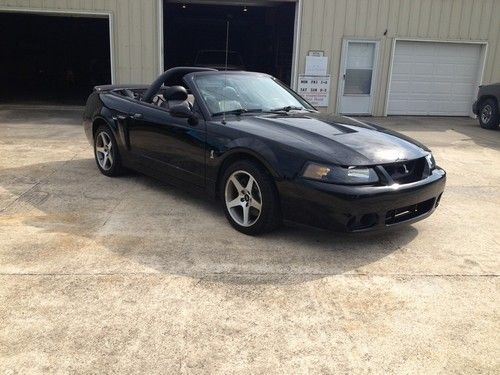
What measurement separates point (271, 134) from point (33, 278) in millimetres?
2157

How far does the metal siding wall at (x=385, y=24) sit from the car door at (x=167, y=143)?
8.52 metres

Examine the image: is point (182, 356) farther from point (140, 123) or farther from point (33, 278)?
point (140, 123)

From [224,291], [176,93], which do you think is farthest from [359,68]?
[224,291]

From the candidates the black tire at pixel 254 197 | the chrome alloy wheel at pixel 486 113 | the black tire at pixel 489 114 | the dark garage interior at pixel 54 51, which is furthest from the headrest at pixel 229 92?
the dark garage interior at pixel 54 51

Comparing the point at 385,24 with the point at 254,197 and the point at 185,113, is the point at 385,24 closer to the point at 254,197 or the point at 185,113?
the point at 185,113

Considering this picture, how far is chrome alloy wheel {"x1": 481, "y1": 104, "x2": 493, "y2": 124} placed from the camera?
12.2 metres

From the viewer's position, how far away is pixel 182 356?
260 centimetres

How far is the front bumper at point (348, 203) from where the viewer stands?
12.2ft

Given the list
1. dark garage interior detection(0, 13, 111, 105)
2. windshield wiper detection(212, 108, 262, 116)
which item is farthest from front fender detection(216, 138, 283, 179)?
dark garage interior detection(0, 13, 111, 105)

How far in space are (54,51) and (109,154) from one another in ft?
66.6

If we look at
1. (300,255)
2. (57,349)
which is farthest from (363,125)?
(57,349)

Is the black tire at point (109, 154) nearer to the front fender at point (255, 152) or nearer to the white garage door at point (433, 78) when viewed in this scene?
the front fender at point (255, 152)

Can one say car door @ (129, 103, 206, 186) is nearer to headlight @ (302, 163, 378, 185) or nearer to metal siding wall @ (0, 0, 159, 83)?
headlight @ (302, 163, 378, 185)

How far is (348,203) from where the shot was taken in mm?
3697
